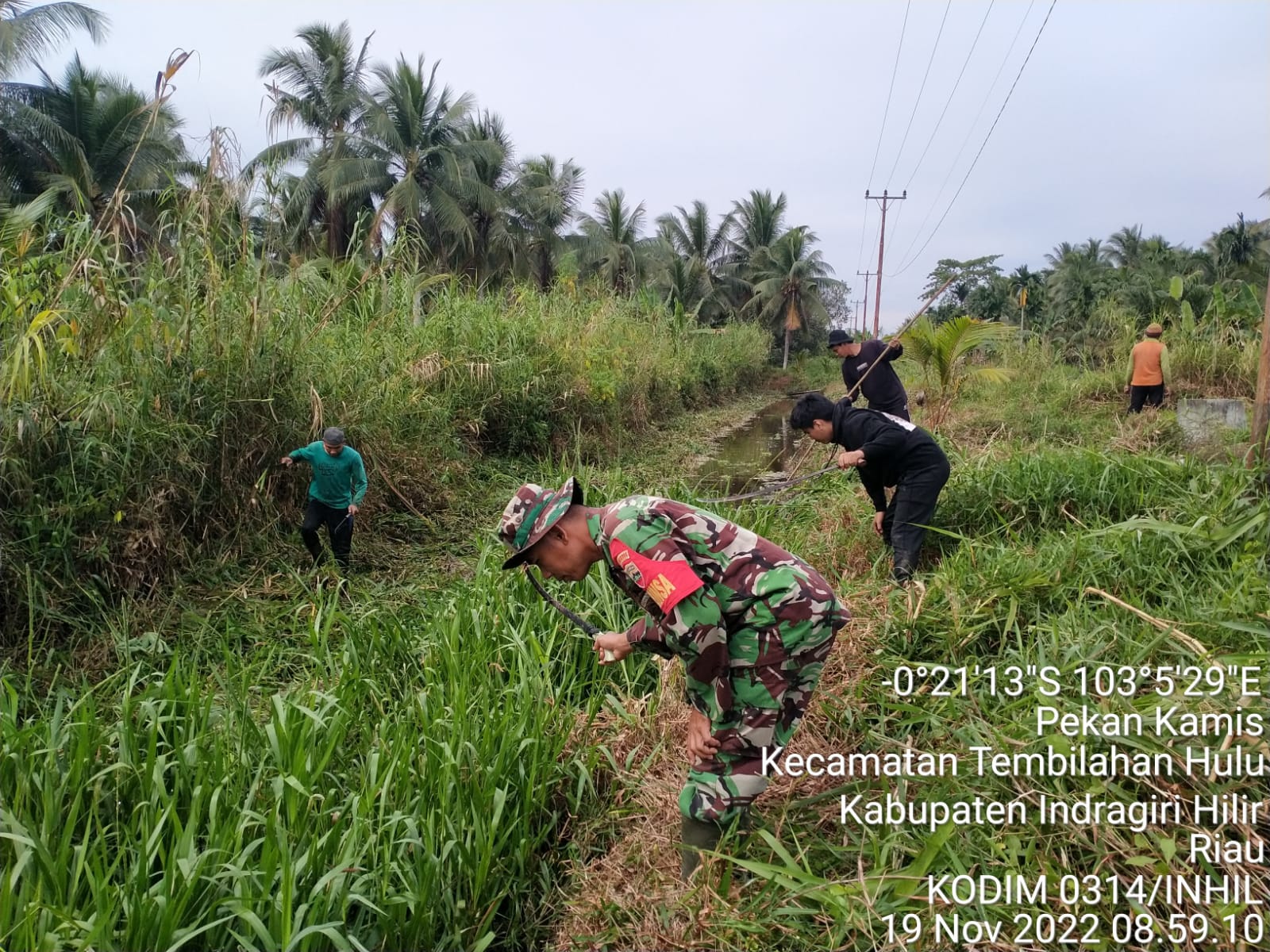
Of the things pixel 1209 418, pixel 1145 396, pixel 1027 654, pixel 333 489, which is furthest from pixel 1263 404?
pixel 333 489

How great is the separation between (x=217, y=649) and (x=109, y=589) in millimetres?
809

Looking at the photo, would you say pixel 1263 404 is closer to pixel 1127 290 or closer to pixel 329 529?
pixel 329 529

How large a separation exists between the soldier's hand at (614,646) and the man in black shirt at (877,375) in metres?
3.64

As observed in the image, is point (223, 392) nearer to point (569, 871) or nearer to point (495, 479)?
point (495, 479)

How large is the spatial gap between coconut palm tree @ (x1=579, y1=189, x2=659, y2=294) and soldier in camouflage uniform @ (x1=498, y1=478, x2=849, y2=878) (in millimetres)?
29968

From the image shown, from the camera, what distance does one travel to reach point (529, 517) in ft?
6.33

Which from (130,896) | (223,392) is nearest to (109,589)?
(223,392)

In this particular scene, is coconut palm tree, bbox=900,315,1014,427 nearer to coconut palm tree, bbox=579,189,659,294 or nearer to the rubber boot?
the rubber boot

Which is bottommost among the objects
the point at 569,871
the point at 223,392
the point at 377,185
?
the point at 569,871

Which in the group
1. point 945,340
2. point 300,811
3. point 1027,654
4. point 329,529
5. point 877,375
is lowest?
point 300,811

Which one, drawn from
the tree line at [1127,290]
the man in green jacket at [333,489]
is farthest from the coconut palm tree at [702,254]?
the man in green jacket at [333,489]

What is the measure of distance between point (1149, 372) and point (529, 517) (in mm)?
8725

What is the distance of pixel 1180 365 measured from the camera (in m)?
9.33

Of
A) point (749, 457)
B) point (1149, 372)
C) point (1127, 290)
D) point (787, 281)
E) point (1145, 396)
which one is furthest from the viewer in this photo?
point (787, 281)
